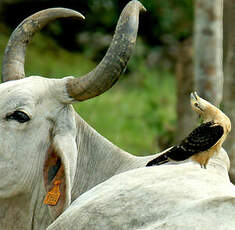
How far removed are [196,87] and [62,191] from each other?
4725mm

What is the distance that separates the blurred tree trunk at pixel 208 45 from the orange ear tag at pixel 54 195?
15.3 feet

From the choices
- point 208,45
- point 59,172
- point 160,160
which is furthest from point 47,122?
point 208,45

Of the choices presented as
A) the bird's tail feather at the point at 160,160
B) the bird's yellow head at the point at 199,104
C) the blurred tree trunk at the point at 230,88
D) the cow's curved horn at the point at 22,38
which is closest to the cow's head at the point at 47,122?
the cow's curved horn at the point at 22,38

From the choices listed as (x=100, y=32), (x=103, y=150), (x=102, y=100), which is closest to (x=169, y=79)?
(x=100, y=32)

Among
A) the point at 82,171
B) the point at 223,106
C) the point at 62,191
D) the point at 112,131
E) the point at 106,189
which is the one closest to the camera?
the point at 106,189

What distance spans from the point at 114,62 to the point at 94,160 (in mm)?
942

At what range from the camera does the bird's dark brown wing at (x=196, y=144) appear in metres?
5.23

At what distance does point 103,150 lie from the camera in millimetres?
5781

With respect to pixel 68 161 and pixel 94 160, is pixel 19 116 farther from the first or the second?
pixel 94 160

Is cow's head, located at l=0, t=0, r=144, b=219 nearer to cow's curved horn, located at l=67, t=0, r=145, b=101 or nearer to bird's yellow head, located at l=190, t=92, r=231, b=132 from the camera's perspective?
cow's curved horn, located at l=67, t=0, r=145, b=101

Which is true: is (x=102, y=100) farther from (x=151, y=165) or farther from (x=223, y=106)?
(x=151, y=165)

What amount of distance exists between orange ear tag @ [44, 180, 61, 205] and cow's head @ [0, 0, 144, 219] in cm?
2

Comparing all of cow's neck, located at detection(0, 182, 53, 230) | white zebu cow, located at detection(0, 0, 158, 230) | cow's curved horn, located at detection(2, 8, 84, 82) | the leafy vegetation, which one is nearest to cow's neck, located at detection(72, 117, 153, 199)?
white zebu cow, located at detection(0, 0, 158, 230)

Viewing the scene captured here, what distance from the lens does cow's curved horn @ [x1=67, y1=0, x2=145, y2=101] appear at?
511 centimetres
